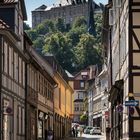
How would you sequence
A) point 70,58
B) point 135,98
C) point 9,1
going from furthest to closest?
Result: point 70,58
point 9,1
point 135,98

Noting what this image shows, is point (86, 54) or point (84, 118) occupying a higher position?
point (86, 54)

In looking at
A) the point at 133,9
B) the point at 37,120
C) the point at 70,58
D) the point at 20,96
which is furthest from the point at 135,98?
the point at 70,58

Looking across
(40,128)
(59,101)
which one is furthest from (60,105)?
(40,128)

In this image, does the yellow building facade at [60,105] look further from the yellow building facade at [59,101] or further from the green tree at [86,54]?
the green tree at [86,54]

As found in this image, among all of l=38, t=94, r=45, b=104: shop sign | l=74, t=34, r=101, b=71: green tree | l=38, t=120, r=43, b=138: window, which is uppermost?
l=74, t=34, r=101, b=71: green tree

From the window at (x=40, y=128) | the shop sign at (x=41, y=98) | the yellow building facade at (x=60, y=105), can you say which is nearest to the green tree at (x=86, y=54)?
the yellow building facade at (x=60, y=105)

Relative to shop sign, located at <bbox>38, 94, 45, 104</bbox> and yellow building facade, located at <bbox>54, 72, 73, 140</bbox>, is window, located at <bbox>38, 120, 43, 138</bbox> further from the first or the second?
yellow building facade, located at <bbox>54, 72, 73, 140</bbox>

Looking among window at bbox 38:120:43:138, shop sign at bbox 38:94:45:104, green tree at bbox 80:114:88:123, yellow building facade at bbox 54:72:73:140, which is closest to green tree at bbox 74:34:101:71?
green tree at bbox 80:114:88:123

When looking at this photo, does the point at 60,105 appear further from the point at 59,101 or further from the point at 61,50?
the point at 61,50

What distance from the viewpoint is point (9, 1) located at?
128ft

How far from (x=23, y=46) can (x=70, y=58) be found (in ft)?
464

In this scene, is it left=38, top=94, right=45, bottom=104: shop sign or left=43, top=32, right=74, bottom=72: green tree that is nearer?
left=38, top=94, right=45, bottom=104: shop sign

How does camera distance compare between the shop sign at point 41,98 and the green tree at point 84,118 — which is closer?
the shop sign at point 41,98

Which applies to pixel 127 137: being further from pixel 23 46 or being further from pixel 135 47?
pixel 23 46
